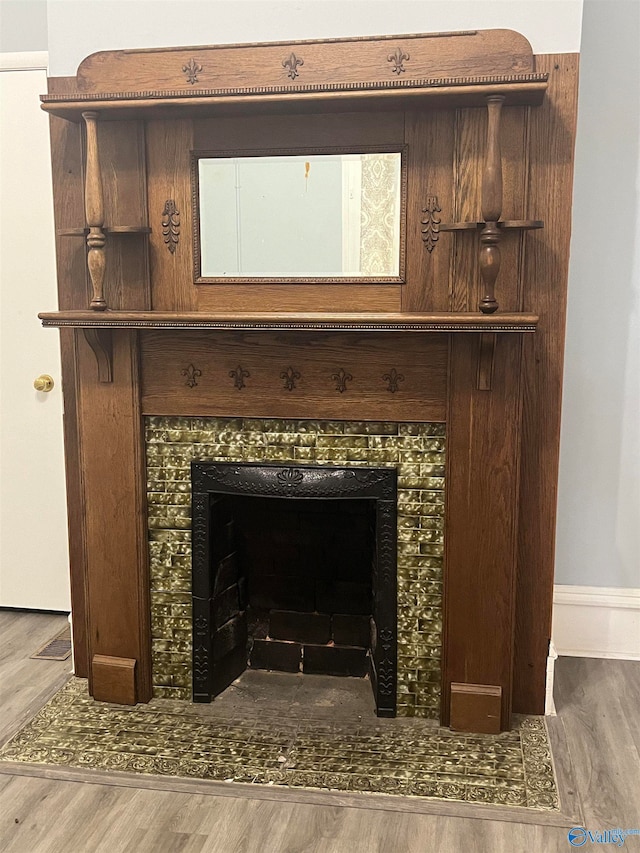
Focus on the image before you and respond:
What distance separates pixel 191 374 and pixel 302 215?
565 millimetres

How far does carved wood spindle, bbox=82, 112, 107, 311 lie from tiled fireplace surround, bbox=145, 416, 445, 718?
0.45 meters

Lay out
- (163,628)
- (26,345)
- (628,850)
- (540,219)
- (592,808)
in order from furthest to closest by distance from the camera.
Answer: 1. (26,345)
2. (163,628)
3. (540,219)
4. (592,808)
5. (628,850)

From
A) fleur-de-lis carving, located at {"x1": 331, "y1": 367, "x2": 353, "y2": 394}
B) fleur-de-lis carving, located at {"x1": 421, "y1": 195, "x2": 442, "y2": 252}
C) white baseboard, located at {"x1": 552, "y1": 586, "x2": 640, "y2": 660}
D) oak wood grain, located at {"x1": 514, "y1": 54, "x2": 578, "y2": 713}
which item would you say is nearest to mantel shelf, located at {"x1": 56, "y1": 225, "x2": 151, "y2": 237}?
fleur-de-lis carving, located at {"x1": 331, "y1": 367, "x2": 353, "y2": 394}

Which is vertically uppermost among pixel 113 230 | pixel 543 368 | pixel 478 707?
pixel 113 230

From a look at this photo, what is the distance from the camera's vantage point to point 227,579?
2670 mm

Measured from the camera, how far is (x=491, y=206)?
210 centimetres

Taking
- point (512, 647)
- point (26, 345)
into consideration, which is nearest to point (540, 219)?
point (512, 647)

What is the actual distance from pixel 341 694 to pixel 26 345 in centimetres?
175

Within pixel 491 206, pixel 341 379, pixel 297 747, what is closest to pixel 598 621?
pixel 297 747

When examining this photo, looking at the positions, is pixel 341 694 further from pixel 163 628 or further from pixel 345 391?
pixel 345 391

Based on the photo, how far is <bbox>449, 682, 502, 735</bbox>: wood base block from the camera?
2.40 meters

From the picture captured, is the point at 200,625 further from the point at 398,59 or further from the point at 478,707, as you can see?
the point at 398,59

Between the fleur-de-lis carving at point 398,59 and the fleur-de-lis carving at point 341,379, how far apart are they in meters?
0.82

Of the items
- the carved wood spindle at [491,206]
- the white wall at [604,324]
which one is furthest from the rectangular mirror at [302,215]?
the white wall at [604,324]
